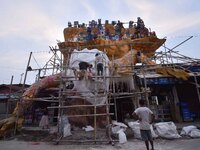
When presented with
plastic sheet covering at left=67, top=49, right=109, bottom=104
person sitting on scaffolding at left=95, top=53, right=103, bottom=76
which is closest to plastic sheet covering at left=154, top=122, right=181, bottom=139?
plastic sheet covering at left=67, top=49, right=109, bottom=104

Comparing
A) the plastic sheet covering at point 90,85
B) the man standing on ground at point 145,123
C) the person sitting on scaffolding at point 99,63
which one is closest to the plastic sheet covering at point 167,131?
the man standing on ground at point 145,123

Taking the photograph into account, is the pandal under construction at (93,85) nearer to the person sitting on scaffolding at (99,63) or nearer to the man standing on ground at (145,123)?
the person sitting on scaffolding at (99,63)

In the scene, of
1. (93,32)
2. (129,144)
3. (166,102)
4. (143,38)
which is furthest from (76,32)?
(129,144)

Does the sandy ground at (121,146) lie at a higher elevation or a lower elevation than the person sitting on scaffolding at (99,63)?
lower

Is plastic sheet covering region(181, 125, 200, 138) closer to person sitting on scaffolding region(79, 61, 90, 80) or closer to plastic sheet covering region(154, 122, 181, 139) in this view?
plastic sheet covering region(154, 122, 181, 139)

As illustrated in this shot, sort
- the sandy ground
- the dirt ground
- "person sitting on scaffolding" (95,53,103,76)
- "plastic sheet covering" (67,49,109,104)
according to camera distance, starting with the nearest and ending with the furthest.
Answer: the sandy ground < the dirt ground < "plastic sheet covering" (67,49,109,104) < "person sitting on scaffolding" (95,53,103,76)

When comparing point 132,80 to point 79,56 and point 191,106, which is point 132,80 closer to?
point 79,56

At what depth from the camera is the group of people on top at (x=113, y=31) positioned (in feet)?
62.6

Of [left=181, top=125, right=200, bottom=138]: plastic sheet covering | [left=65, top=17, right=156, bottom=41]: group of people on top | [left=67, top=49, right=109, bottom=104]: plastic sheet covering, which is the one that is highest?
[left=65, top=17, right=156, bottom=41]: group of people on top

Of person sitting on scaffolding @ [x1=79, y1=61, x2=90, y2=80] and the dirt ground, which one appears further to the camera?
person sitting on scaffolding @ [x1=79, y1=61, x2=90, y2=80]

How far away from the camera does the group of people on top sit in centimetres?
1908

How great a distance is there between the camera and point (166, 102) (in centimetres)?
1417

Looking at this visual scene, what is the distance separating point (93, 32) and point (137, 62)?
661 centimetres

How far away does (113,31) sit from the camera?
64.6 feet
